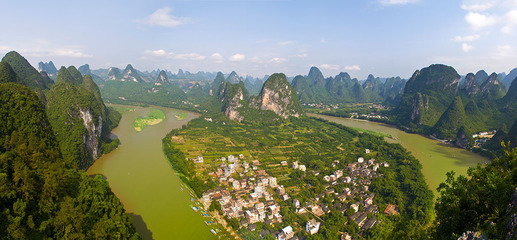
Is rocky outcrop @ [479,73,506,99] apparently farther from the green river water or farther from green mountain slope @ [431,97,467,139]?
the green river water

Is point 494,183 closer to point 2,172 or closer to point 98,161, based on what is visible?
point 2,172

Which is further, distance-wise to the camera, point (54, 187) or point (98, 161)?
point (98, 161)

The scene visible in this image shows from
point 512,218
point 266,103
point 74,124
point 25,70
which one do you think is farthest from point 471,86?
point 25,70

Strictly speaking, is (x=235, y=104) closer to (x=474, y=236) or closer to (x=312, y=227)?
(x=312, y=227)

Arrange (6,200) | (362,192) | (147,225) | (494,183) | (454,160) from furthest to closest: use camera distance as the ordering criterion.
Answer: (454,160)
(362,192)
(147,225)
(6,200)
(494,183)

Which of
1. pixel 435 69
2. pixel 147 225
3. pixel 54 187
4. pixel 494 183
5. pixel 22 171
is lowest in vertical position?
pixel 147 225

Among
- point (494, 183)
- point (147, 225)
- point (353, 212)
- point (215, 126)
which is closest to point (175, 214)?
point (147, 225)

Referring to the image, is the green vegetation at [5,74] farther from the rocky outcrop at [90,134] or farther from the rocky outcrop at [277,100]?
the rocky outcrop at [277,100]

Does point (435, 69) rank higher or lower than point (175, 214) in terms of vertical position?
higher
